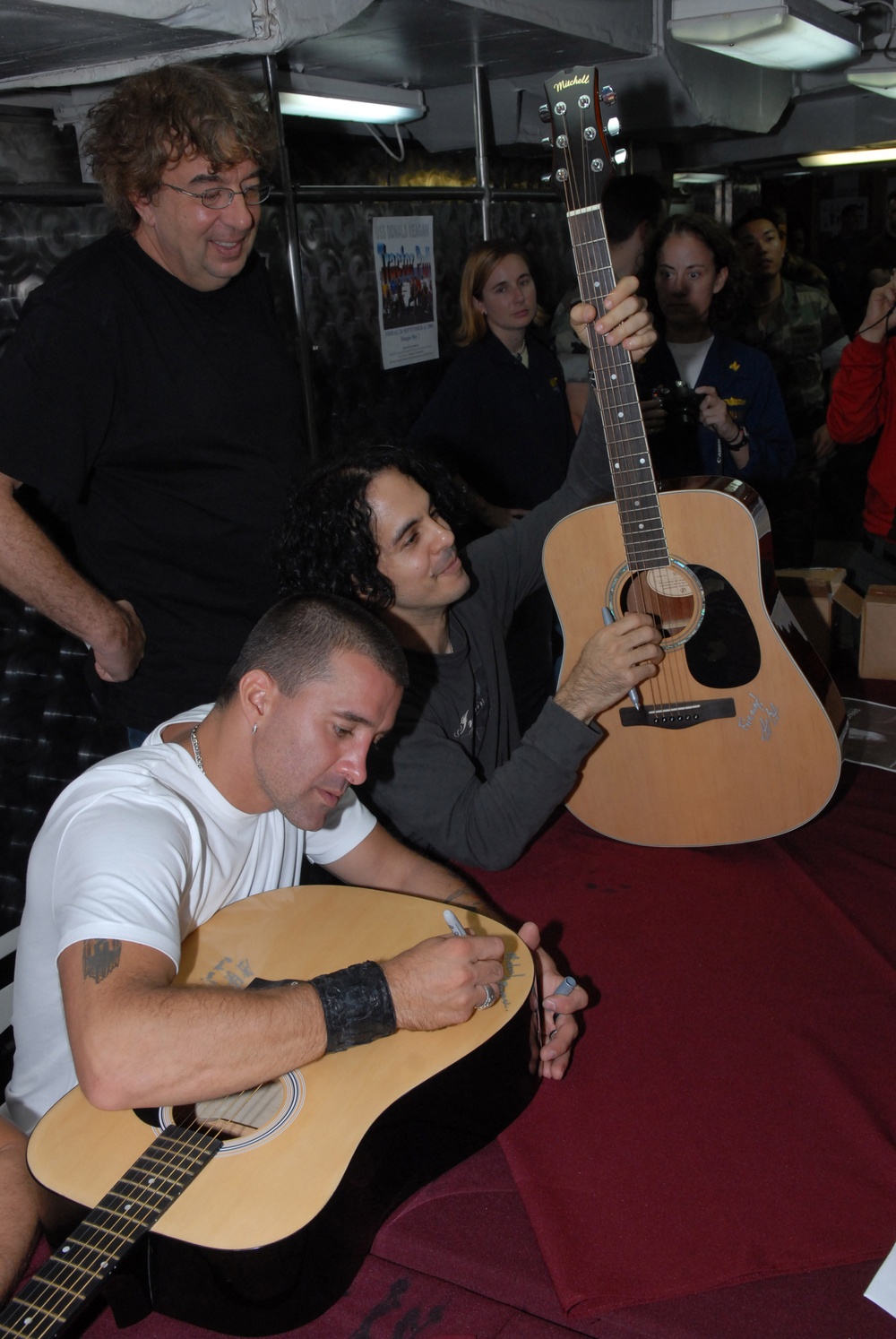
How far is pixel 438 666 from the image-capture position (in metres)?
1.87

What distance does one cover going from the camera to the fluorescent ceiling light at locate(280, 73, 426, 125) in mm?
3182

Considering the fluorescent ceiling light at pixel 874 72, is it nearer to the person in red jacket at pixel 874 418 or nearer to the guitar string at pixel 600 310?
the person in red jacket at pixel 874 418

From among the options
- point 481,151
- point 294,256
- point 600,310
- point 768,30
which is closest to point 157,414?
point 600,310

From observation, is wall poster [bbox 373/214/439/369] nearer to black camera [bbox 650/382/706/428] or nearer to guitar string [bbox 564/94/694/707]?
black camera [bbox 650/382/706/428]

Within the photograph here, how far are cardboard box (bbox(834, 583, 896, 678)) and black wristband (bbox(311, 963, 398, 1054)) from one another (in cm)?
147

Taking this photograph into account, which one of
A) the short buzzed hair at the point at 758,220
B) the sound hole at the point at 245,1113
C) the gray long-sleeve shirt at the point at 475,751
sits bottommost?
the sound hole at the point at 245,1113

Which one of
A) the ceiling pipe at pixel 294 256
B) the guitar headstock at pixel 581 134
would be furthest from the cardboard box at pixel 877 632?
the ceiling pipe at pixel 294 256

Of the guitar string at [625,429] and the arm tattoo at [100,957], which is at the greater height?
the guitar string at [625,429]

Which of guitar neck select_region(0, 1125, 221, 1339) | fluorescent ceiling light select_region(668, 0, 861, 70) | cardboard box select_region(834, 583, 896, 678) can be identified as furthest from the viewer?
fluorescent ceiling light select_region(668, 0, 861, 70)

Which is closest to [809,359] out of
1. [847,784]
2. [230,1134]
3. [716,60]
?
[716,60]

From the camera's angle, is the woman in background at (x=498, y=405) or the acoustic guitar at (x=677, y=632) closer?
the acoustic guitar at (x=677, y=632)

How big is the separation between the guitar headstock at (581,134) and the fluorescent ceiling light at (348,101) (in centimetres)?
142

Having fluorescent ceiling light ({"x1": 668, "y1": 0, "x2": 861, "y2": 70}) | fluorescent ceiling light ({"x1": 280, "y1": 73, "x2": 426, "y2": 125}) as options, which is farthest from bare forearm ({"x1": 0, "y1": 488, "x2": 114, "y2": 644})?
fluorescent ceiling light ({"x1": 668, "y1": 0, "x2": 861, "y2": 70})

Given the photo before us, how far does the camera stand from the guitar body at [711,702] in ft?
5.76
